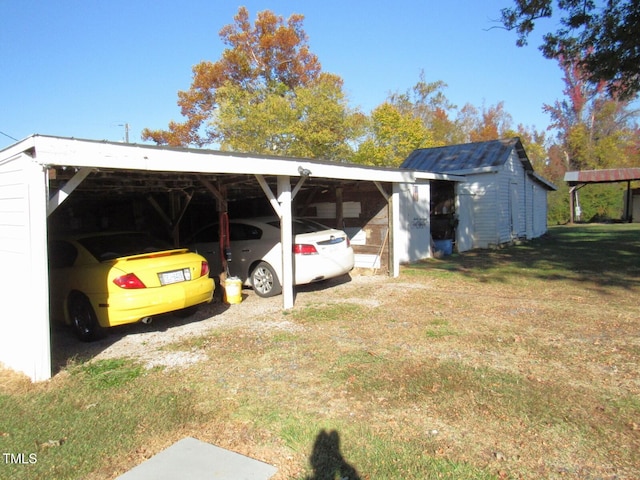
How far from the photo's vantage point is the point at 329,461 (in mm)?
3166

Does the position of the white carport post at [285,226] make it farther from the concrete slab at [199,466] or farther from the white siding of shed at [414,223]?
the white siding of shed at [414,223]

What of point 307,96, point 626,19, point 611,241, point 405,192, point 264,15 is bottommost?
point 611,241

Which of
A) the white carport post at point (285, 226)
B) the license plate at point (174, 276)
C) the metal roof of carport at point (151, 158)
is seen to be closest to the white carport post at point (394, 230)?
the metal roof of carport at point (151, 158)

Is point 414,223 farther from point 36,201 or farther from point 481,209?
point 36,201

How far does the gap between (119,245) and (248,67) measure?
30464mm

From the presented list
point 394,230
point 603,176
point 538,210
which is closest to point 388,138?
point 538,210

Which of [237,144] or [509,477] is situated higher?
[237,144]

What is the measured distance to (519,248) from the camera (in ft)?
54.5

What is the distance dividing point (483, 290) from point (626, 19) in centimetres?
818

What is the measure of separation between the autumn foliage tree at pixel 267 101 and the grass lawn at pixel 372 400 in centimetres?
2032

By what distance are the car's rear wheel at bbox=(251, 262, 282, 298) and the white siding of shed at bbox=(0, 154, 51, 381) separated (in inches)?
177

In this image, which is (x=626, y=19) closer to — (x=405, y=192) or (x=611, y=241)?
(x=405, y=192)

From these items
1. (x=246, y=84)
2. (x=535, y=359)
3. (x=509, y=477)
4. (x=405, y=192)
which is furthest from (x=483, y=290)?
(x=246, y=84)

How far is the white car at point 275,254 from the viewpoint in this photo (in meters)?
8.56
